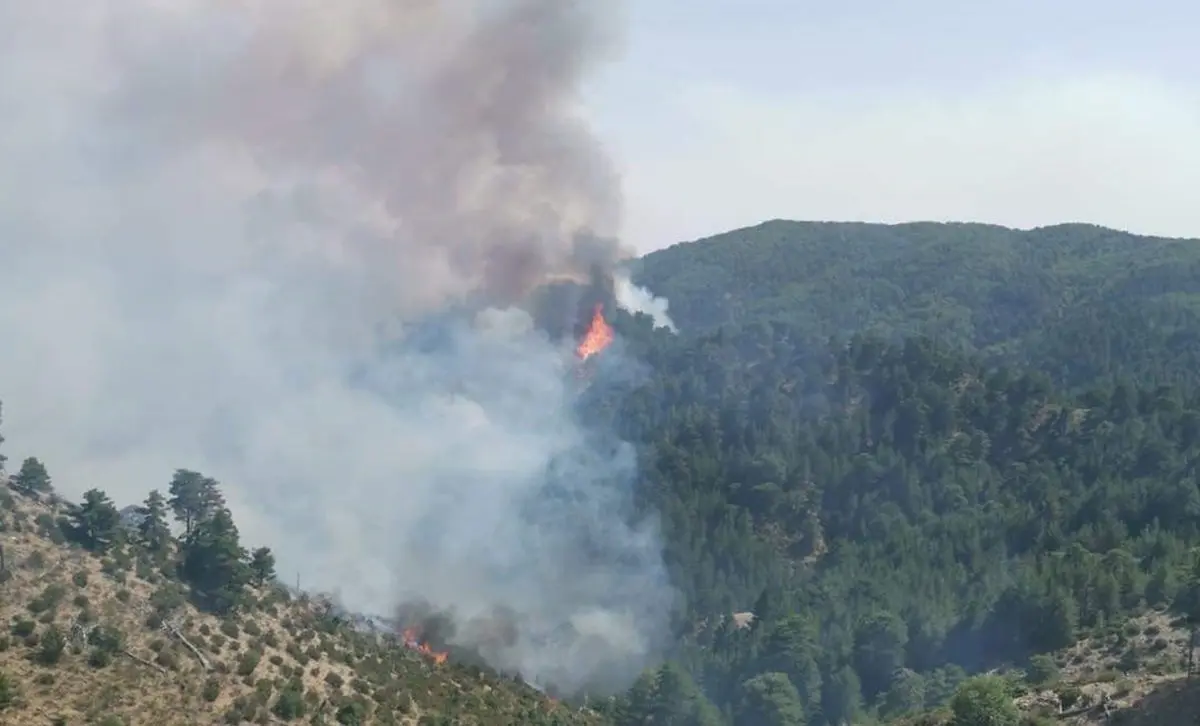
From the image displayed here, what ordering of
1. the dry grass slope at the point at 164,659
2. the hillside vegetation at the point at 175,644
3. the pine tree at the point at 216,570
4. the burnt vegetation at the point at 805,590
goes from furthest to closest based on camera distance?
the pine tree at the point at 216,570
the burnt vegetation at the point at 805,590
the hillside vegetation at the point at 175,644
the dry grass slope at the point at 164,659

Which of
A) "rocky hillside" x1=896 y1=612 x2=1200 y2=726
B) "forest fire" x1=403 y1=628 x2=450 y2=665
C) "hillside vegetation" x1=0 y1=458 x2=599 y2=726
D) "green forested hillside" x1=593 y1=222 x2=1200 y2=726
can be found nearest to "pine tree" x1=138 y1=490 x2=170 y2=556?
"hillside vegetation" x1=0 y1=458 x2=599 y2=726

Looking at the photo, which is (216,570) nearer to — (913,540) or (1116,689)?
(1116,689)

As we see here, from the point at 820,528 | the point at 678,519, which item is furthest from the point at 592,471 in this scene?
the point at 820,528

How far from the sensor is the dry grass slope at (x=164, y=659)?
64438mm

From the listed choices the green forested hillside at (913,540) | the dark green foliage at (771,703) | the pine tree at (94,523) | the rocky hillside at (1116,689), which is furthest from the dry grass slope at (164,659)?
the rocky hillside at (1116,689)

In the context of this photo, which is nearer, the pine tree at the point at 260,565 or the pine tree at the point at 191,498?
the pine tree at the point at 260,565

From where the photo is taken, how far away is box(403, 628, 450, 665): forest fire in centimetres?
9661

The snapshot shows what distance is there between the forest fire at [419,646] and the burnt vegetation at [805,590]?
6.83 ft

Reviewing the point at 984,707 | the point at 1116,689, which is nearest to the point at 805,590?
the point at 1116,689

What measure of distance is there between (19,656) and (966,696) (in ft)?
167

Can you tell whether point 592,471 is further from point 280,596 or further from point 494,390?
point 280,596

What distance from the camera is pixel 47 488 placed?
86250mm

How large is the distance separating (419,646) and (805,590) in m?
57.8

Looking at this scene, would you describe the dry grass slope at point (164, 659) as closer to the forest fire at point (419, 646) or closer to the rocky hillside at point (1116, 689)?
the forest fire at point (419, 646)
